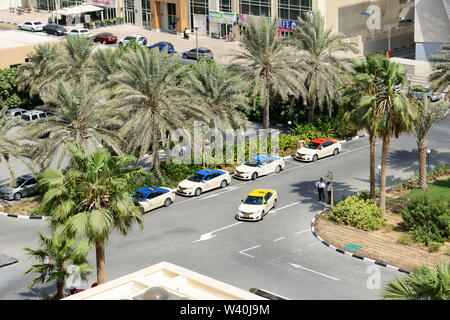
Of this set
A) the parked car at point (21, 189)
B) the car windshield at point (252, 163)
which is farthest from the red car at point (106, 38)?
the car windshield at point (252, 163)

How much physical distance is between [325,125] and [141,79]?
16.2 metres

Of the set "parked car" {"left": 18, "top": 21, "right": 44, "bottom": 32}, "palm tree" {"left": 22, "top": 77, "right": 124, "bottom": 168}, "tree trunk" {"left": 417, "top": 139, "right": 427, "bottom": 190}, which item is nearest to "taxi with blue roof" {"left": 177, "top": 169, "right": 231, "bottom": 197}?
"palm tree" {"left": 22, "top": 77, "right": 124, "bottom": 168}

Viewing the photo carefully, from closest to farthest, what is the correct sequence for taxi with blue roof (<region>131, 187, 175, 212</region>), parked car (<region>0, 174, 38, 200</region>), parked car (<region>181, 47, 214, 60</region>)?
taxi with blue roof (<region>131, 187, 175, 212</region>) → parked car (<region>0, 174, 38, 200</region>) → parked car (<region>181, 47, 214, 60</region>)

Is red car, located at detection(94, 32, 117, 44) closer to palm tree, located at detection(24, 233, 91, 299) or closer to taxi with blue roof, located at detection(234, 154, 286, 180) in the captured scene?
taxi with blue roof, located at detection(234, 154, 286, 180)

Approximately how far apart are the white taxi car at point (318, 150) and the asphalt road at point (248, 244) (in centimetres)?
128

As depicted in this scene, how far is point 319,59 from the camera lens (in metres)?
50.3

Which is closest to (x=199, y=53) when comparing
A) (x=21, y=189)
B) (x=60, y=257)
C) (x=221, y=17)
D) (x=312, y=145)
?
(x=221, y=17)

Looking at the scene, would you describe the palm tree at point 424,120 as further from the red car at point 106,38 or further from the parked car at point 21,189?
the red car at point 106,38

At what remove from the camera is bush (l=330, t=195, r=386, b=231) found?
Result: 37031 mm

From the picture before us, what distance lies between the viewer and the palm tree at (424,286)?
61.9ft

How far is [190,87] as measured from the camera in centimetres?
4694

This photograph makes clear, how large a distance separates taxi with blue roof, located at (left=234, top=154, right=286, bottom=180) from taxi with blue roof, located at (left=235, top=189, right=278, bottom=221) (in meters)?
5.05
